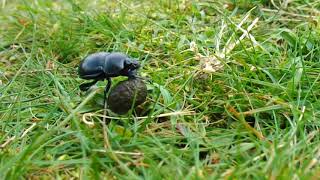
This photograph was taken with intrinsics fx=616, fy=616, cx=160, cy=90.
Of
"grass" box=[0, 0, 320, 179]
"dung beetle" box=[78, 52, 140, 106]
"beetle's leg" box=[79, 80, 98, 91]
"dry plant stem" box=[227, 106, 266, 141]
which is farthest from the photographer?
"beetle's leg" box=[79, 80, 98, 91]

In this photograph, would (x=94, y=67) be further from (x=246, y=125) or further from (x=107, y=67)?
(x=246, y=125)

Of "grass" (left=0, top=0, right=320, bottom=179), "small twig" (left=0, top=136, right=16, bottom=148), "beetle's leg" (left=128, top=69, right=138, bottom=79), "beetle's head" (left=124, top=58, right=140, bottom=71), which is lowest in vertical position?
"small twig" (left=0, top=136, right=16, bottom=148)

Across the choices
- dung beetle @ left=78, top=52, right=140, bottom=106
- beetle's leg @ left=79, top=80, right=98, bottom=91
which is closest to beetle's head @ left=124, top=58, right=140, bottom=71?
dung beetle @ left=78, top=52, right=140, bottom=106

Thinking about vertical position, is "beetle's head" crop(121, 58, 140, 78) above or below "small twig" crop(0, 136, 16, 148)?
above

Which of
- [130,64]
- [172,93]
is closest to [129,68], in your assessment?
[130,64]

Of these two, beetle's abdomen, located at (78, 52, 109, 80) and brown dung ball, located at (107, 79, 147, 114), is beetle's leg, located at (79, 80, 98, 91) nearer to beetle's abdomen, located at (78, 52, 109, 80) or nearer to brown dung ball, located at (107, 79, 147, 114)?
beetle's abdomen, located at (78, 52, 109, 80)

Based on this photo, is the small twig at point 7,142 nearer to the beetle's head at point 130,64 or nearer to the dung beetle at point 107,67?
the dung beetle at point 107,67

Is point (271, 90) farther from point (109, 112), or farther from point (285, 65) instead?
point (109, 112)

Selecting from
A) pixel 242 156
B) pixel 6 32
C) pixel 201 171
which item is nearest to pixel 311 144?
pixel 242 156
